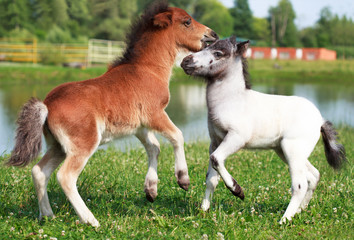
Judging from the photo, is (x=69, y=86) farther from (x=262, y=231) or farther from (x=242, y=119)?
(x=262, y=231)

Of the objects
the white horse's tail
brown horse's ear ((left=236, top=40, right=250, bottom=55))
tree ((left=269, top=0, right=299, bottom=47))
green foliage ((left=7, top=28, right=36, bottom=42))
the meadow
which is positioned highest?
brown horse's ear ((left=236, top=40, right=250, bottom=55))

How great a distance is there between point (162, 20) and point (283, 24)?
212 ft

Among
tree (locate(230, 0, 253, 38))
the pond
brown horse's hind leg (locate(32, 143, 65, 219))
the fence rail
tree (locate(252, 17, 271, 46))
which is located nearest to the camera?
brown horse's hind leg (locate(32, 143, 65, 219))

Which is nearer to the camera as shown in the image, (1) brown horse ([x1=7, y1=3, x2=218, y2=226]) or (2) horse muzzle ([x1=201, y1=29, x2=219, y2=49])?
(1) brown horse ([x1=7, y1=3, x2=218, y2=226])

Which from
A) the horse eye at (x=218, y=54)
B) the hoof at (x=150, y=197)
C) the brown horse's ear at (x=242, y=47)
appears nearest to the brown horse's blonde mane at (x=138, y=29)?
the horse eye at (x=218, y=54)

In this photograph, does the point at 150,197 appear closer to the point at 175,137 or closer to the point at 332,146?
the point at 175,137

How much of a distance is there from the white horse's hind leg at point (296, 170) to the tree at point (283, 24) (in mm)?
57868

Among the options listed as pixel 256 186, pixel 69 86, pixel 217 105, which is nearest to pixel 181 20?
pixel 217 105

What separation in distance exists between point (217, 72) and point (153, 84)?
0.75m

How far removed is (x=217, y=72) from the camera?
4.80 m

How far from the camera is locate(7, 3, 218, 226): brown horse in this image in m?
4.48

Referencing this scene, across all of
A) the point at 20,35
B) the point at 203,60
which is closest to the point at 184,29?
the point at 203,60

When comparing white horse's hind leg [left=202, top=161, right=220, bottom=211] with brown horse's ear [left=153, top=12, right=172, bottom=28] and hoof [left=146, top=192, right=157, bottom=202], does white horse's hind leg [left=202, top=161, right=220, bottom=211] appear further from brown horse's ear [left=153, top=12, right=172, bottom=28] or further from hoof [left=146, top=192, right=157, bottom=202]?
brown horse's ear [left=153, top=12, right=172, bottom=28]

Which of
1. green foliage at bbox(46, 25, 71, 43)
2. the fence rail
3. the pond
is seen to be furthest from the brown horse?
green foliage at bbox(46, 25, 71, 43)
